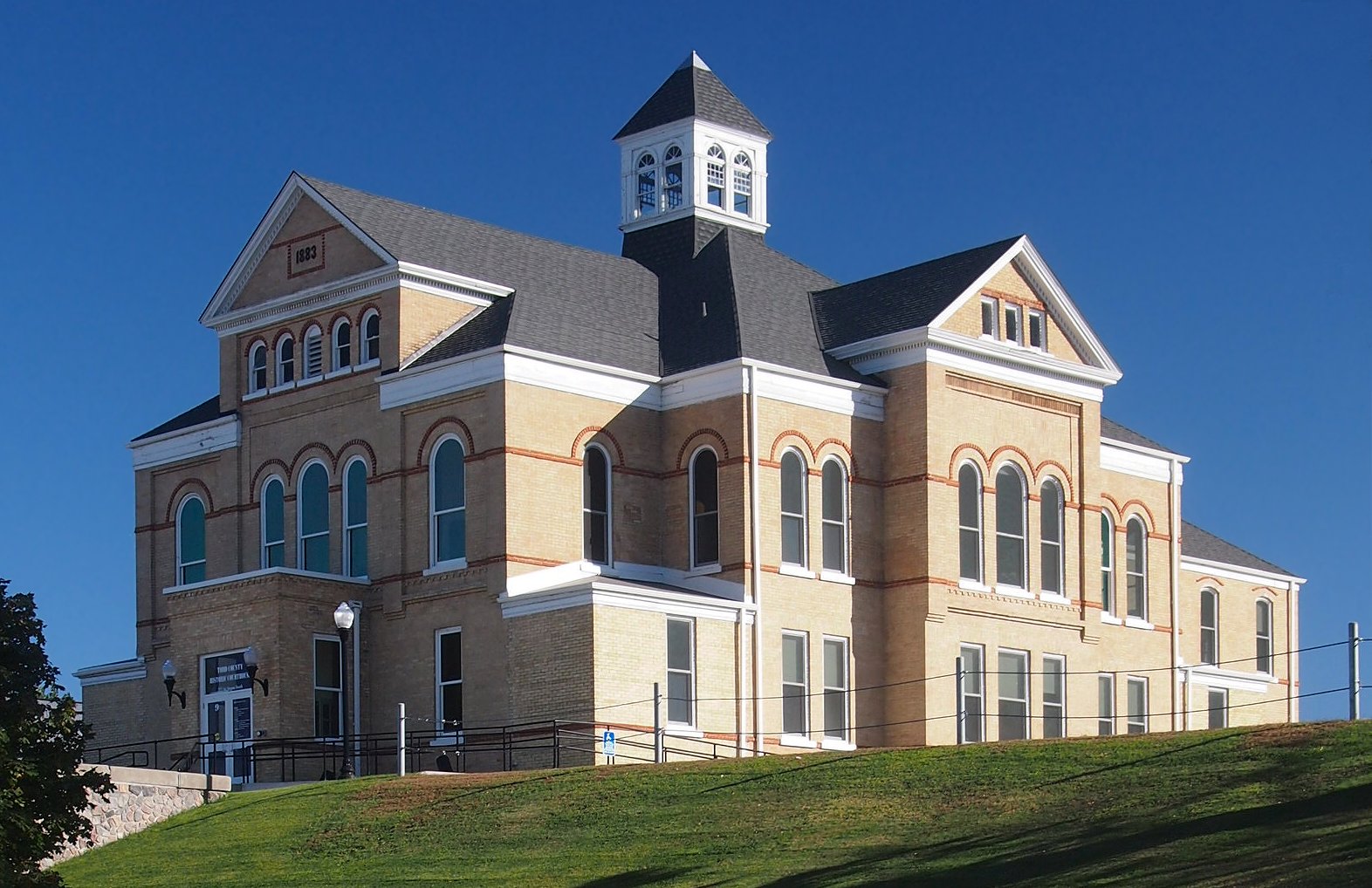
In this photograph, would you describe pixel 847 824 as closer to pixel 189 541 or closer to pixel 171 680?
Answer: pixel 171 680

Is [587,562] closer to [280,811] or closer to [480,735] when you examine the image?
[480,735]

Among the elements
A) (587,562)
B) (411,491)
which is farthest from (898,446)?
(411,491)

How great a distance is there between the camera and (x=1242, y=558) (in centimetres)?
6419

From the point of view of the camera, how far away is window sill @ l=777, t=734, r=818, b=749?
47.8 meters

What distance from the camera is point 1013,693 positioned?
50719 millimetres

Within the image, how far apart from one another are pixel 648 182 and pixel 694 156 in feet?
5.81

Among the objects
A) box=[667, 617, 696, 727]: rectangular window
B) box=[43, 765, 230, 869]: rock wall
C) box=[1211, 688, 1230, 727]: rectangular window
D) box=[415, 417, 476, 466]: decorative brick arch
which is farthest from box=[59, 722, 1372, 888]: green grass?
box=[1211, 688, 1230, 727]: rectangular window

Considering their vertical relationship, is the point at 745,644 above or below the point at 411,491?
below

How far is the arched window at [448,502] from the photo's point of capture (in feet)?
158

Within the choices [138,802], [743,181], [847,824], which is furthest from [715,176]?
[847,824]

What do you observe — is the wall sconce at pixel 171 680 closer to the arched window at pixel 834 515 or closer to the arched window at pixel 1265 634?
the arched window at pixel 834 515

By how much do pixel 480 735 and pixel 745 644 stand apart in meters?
5.53

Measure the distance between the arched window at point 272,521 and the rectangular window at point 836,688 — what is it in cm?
1227

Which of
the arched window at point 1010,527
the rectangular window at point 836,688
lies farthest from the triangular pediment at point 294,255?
the arched window at point 1010,527
